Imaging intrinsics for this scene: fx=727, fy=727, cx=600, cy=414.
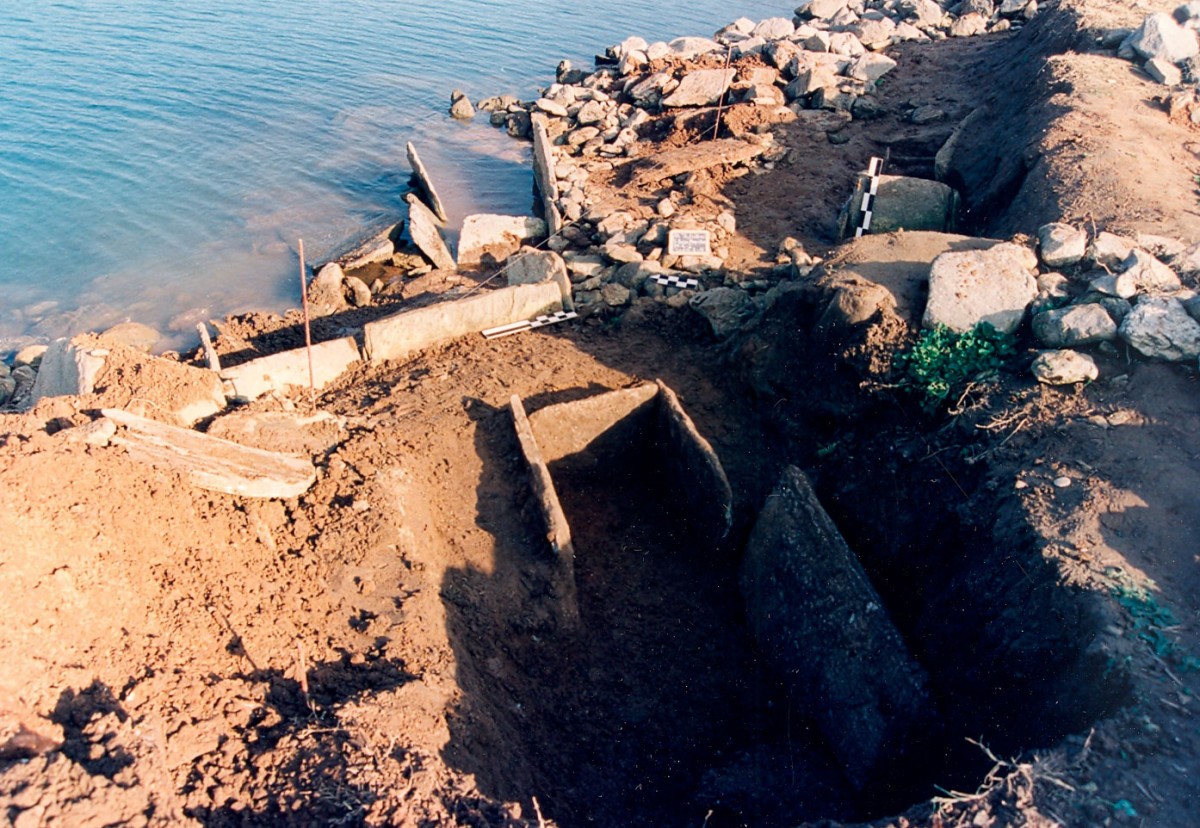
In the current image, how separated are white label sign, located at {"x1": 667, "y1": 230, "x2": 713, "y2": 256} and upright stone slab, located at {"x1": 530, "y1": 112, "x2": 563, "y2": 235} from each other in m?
2.48

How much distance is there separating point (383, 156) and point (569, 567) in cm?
1306

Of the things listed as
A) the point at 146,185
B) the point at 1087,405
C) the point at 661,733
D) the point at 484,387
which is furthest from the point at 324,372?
the point at 146,185

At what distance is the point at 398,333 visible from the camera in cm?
798

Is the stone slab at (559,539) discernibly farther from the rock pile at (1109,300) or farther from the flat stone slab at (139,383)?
the rock pile at (1109,300)

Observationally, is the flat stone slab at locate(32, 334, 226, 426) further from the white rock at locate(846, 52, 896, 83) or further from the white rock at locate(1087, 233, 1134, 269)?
the white rock at locate(846, 52, 896, 83)

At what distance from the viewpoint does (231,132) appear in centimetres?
1612

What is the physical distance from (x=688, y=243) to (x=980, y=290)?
434 cm

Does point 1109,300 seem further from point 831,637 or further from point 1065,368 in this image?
point 831,637

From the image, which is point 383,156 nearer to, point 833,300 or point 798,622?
point 833,300

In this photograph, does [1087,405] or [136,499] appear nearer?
[136,499]

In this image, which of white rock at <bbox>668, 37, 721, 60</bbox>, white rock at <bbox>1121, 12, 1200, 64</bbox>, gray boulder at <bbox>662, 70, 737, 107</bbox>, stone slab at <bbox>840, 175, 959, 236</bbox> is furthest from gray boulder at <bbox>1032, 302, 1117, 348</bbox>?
white rock at <bbox>668, 37, 721, 60</bbox>

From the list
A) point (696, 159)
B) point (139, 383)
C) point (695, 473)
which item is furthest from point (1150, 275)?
point (139, 383)

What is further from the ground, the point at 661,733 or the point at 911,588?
the point at 911,588

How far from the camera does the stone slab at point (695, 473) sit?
6.12m
